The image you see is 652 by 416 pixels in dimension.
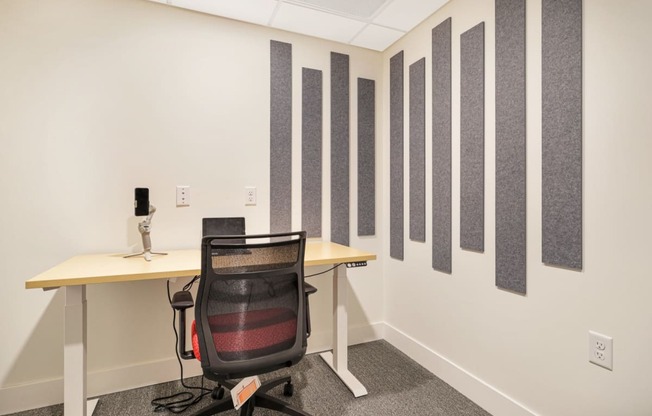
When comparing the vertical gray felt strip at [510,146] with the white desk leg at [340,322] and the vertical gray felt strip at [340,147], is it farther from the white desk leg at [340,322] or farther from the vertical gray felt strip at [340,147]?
the vertical gray felt strip at [340,147]

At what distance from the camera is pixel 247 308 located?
1.37m

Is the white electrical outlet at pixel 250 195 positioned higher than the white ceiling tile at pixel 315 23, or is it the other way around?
the white ceiling tile at pixel 315 23

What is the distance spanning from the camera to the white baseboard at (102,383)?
1.79 metres

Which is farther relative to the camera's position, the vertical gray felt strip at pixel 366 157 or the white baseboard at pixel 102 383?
the vertical gray felt strip at pixel 366 157

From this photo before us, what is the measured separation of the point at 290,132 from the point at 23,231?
5.57 ft

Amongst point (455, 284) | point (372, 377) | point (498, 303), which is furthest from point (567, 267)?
point (372, 377)

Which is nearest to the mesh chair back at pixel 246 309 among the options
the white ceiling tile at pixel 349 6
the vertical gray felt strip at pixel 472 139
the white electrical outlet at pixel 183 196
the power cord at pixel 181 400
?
the power cord at pixel 181 400

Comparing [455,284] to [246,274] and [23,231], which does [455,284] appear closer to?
[246,274]

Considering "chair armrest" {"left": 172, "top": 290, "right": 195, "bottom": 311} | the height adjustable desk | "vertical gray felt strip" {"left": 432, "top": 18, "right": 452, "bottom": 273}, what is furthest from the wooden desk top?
"vertical gray felt strip" {"left": 432, "top": 18, "right": 452, "bottom": 273}

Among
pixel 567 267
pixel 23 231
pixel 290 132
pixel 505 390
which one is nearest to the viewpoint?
pixel 567 267

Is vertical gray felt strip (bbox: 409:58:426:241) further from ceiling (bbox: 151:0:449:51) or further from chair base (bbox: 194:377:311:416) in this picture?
chair base (bbox: 194:377:311:416)

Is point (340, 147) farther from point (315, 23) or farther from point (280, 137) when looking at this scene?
point (315, 23)

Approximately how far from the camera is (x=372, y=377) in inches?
82.2

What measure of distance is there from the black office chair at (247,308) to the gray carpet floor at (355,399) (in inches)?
23.9
